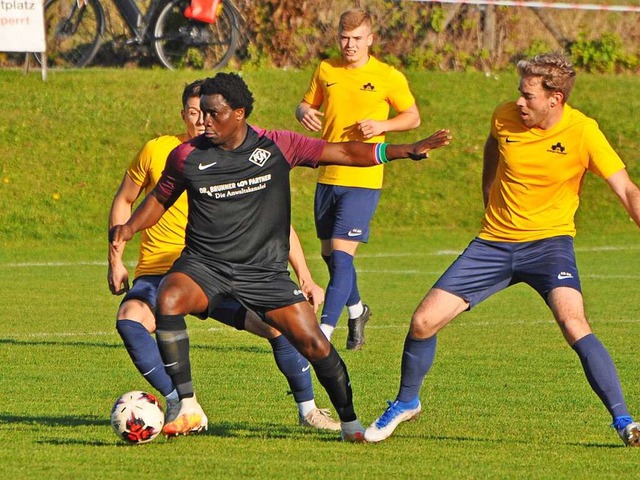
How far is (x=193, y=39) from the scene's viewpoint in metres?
22.7

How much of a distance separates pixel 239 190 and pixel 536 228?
1.56 metres

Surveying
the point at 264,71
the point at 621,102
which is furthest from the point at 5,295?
the point at 621,102

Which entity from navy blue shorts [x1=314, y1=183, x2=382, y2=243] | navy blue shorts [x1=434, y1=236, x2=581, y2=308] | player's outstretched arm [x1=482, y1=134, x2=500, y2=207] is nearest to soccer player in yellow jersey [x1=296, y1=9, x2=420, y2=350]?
navy blue shorts [x1=314, y1=183, x2=382, y2=243]

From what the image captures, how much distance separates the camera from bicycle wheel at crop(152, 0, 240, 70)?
22.6 m

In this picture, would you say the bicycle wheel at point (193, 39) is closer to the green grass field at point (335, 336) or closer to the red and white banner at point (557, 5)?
the green grass field at point (335, 336)

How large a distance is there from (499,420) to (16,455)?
267 cm

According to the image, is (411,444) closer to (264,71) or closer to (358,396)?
(358,396)

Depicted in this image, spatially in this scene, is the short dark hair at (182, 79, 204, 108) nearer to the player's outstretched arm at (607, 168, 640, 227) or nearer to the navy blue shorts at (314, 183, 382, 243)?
the player's outstretched arm at (607, 168, 640, 227)

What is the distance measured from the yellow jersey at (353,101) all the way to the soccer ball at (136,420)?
12.5 ft

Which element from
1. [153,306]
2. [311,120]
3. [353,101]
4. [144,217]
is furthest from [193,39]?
[144,217]

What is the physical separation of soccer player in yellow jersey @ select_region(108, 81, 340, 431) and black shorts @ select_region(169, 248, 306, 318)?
228mm

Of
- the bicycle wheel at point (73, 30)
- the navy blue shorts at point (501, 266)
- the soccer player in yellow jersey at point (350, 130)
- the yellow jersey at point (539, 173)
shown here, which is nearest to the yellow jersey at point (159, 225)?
the navy blue shorts at point (501, 266)

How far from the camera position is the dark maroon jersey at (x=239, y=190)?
691 centimetres

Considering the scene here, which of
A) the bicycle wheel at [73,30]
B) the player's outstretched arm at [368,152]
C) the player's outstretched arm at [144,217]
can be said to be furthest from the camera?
the bicycle wheel at [73,30]
